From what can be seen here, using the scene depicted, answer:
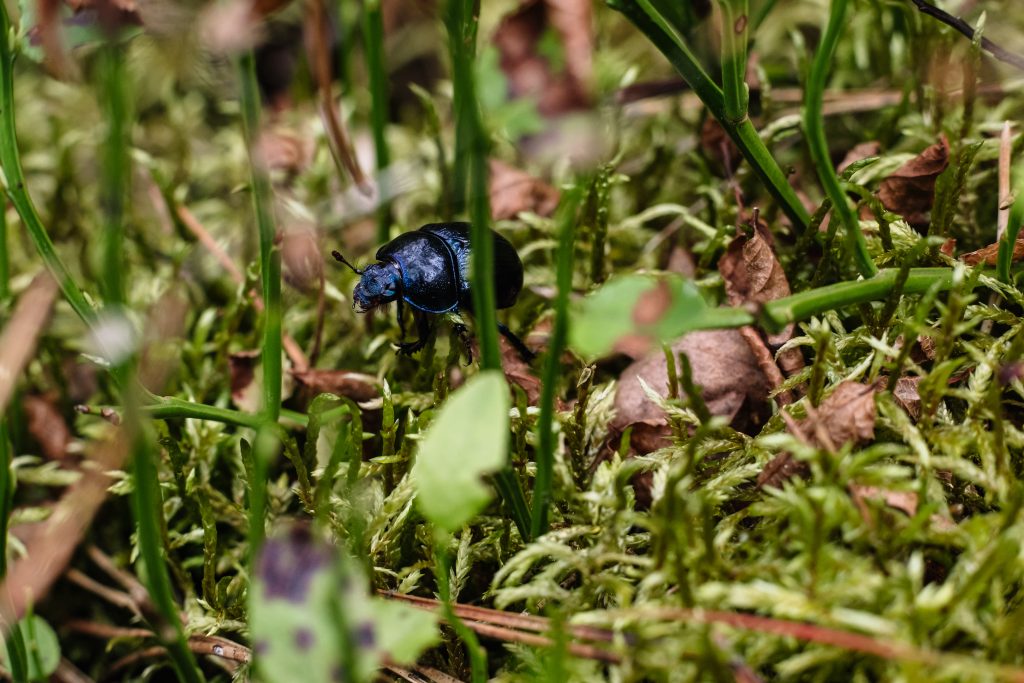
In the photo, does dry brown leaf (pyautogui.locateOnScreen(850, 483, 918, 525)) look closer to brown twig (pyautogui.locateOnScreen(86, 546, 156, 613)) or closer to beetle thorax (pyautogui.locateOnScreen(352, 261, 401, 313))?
beetle thorax (pyautogui.locateOnScreen(352, 261, 401, 313))

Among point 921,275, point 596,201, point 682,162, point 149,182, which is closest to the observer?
point 921,275

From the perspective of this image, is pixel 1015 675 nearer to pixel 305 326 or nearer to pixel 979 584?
pixel 979 584

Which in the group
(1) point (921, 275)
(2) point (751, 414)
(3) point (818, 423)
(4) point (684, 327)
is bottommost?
(2) point (751, 414)

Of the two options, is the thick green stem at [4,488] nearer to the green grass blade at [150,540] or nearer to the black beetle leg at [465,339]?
the green grass blade at [150,540]

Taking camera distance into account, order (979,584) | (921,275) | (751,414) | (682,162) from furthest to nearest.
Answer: (682,162)
(751,414)
(921,275)
(979,584)

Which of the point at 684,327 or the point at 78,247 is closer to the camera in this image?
the point at 684,327

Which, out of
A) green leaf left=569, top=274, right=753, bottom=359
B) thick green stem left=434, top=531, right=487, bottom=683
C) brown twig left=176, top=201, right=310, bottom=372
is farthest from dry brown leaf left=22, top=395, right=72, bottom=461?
green leaf left=569, top=274, right=753, bottom=359

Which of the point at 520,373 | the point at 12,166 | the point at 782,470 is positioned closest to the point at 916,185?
the point at 782,470

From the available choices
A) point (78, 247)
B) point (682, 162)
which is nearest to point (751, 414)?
point (682, 162)
